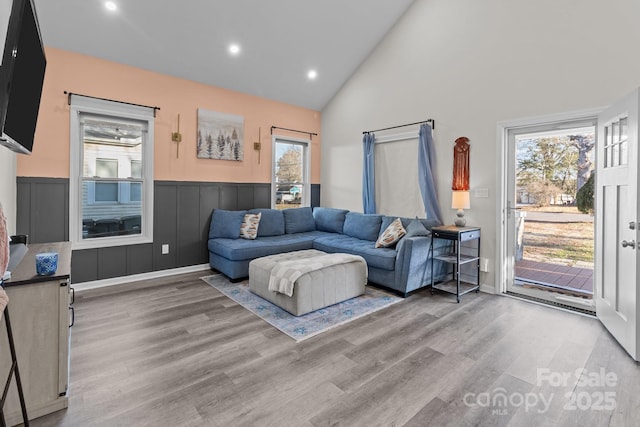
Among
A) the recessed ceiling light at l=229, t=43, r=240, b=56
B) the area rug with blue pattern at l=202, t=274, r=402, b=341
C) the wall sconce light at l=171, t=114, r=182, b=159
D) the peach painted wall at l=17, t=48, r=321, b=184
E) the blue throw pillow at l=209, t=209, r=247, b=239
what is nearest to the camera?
the area rug with blue pattern at l=202, t=274, r=402, b=341

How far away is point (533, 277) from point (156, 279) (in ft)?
15.0

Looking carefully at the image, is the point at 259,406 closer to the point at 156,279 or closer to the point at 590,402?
the point at 590,402

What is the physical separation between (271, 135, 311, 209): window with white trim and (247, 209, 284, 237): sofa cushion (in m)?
0.45

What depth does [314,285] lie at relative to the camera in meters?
3.04

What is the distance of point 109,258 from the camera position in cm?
383

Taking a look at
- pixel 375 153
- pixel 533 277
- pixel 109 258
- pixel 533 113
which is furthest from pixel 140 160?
pixel 533 277

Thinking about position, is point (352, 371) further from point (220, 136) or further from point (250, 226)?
point (220, 136)

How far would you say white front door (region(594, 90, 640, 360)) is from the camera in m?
2.25

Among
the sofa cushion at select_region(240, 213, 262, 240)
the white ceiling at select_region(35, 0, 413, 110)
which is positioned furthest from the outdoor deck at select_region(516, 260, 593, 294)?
the white ceiling at select_region(35, 0, 413, 110)

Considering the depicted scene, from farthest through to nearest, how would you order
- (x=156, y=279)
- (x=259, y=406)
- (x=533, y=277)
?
1. (x=156, y=279)
2. (x=533, y=277)
3. (x=259, y=406)

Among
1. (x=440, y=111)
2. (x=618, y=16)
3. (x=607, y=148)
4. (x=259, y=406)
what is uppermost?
(x=618, y=16)

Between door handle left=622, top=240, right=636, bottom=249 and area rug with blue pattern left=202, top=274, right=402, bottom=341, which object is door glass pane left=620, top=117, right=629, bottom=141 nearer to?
door handle left=622, top=240, right=636, bottom=249

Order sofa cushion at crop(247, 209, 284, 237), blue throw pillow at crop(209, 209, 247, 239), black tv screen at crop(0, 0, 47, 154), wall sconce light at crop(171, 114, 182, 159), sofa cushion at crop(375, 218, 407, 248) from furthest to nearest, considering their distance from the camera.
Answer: sofa cushion at crop(247, 209, 284, 237) → blue throw pillow at crop(209, 209, 247, 239) → wall sconce light at crop(171, 114, 182, 159) → sofa cushion at crop(375, 218, 407, 248) → black tv screen at crop(0, 0, 47, 154)

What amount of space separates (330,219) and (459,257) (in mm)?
2218
